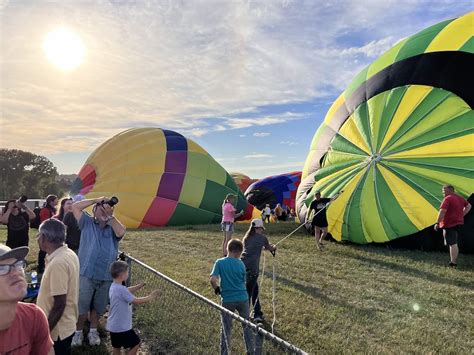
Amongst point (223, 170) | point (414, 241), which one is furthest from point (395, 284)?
point (223, 170)

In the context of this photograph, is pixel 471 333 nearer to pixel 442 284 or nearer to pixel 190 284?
pixel 442 284

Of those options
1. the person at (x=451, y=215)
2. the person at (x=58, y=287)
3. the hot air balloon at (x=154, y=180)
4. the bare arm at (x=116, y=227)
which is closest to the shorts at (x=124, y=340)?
the person at (x=58, y=287)

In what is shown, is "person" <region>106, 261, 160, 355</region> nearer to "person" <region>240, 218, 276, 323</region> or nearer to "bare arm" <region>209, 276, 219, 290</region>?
→ "bare arm" <region>209, 276, 219, 290</region>

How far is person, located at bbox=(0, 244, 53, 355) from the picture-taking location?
2.17m

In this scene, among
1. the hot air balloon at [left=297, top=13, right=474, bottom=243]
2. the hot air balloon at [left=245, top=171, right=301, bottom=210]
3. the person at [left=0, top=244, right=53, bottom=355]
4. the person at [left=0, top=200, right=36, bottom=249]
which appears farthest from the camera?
the hot air balloon at [left=245, top=171, right=301, bottom=210]

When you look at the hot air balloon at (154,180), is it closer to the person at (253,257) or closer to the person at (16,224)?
the person at (16,224)

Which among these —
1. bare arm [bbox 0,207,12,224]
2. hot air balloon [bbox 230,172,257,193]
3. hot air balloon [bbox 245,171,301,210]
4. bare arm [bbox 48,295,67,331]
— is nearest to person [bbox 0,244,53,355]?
bare arm [bbox 48,295,67,331]

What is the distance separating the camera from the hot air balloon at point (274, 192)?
85.5 feet

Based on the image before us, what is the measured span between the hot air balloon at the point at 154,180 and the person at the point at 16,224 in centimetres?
682

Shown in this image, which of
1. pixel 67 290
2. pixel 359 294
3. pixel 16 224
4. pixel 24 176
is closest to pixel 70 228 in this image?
pixel 16 224

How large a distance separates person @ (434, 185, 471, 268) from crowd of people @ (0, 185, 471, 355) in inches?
1.0

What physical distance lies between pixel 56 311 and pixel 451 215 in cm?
781

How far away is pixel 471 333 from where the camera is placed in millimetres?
5176

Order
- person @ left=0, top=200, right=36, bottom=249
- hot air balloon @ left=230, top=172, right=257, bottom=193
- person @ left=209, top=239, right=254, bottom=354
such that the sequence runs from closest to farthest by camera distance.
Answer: person @ left=209, top=239, right=254, bottom=354 → person @ left=0, top=200, right=36, bottom=249 → hot air balloon @ left=230, top=172, right=257, bottom=193
